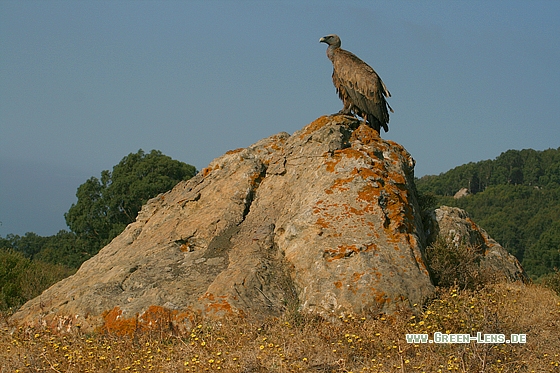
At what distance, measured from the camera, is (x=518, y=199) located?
68750mm

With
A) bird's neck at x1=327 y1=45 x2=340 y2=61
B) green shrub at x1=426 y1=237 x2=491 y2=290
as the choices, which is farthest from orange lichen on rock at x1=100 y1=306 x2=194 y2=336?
bird's neck at x1=327 y1=45 x2=340 y2=61

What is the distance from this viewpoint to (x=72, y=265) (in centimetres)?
3647

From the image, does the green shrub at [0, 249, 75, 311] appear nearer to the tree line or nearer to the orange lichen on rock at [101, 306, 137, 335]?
the orange lichen on rock at [101, 306, 137, 335]

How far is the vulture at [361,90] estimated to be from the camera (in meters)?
12.5

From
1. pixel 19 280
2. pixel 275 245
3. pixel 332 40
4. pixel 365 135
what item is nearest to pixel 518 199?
pixel 332 40

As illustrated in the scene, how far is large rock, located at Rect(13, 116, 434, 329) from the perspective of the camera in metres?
8.44

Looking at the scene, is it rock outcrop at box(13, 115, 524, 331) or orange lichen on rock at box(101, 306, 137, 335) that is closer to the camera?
orange lichen on rock at box(101, 306, 137, 335)

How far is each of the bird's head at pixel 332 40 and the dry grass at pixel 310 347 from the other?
6932mm

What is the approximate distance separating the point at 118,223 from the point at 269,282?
28.7 m

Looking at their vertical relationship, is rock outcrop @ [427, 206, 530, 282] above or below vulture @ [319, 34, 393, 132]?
below

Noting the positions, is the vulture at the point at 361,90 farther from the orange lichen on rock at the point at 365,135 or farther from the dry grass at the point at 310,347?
the dry grass at the point at 310,347

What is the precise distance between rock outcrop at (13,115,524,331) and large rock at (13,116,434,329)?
2 centimetres

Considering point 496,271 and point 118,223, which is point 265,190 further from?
point 118,223

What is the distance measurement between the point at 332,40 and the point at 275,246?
5.79 meters
